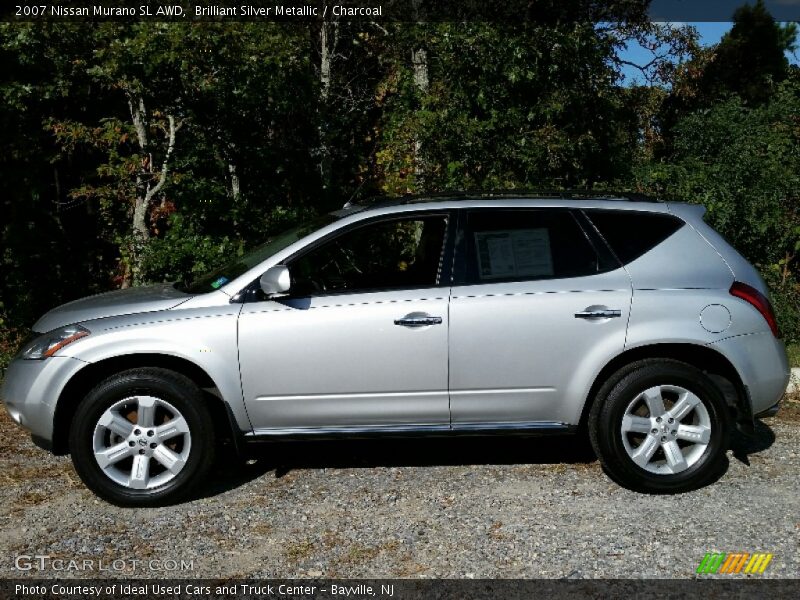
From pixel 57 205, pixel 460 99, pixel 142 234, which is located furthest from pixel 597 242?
pixel 57 205

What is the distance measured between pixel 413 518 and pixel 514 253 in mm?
1632

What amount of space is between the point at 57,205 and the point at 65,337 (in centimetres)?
621

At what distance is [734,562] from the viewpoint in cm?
441

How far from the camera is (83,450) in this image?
5.11 meters

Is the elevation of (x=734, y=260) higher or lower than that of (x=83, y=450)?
higher

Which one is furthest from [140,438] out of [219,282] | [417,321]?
[417,321]

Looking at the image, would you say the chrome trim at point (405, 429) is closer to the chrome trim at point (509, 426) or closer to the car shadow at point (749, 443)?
the chrome trim at point (509, 426)

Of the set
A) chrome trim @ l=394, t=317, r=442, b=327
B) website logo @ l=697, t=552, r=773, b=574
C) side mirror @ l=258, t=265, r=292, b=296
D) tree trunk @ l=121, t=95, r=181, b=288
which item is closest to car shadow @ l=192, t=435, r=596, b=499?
chrome trim @ l=394, t=317, r=442, b=327

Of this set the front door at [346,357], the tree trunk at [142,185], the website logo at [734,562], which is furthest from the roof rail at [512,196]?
the tree trunk at [142,185]

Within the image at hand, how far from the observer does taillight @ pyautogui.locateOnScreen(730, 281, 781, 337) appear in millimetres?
5324

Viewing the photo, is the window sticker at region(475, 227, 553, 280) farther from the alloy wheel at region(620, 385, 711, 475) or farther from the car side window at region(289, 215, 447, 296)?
the alloy wheel at region(620, 385, 711, 475)

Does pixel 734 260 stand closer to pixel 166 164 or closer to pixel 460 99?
pixel 460 99

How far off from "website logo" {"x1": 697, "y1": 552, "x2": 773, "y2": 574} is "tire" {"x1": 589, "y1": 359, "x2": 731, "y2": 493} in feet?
2.76

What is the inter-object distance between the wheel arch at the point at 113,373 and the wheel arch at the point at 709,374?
2121 mm
